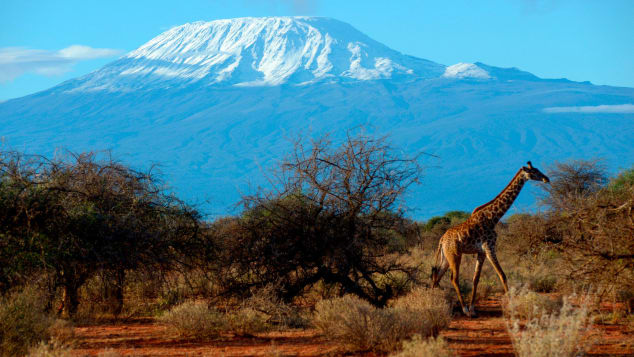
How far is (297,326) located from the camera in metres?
11.7

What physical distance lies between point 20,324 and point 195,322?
2553 mm

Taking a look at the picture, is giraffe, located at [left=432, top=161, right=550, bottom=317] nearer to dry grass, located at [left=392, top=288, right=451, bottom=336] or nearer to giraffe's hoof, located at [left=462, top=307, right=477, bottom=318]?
giraffe's hoof, located at [left=462, top=307, right=477, bottom=318]

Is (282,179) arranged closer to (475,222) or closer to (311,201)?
(311,201)

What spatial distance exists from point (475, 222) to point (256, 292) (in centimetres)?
400

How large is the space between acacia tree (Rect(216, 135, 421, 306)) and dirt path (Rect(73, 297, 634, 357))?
A: 5.46 feet

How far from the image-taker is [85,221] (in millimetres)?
10844

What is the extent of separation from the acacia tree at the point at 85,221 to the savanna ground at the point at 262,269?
0.09 ft

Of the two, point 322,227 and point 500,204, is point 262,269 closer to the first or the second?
point 322,227

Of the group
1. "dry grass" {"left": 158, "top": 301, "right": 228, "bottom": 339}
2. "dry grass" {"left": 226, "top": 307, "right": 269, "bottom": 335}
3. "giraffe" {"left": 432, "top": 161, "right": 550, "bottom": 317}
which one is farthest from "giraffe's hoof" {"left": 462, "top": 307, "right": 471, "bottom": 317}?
"dry grass" {"left": 158, "top": 301, "right": 228, "bottom": 339}

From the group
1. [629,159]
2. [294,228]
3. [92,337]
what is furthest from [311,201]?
[629,159]

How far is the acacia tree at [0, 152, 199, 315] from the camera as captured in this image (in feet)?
32.7

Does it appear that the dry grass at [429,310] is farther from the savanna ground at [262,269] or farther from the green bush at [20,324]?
the green bush at [20,324]

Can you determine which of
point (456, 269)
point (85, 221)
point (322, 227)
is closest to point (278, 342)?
point (322, 227)

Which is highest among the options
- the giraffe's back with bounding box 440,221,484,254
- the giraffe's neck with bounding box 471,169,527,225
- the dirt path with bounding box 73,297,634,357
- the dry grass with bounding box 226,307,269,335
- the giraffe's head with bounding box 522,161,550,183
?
the giraffe's head with bounding box 522,161,550,183
